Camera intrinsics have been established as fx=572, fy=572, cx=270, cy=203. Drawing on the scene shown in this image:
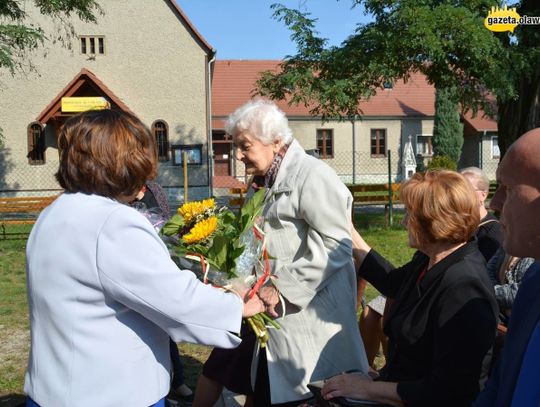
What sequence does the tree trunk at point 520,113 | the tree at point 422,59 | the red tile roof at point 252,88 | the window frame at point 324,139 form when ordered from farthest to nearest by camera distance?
the window frame at point 324,139
the red tile roof at point 252,88
the tree trunk at point 520,113
the tree at point 422,59

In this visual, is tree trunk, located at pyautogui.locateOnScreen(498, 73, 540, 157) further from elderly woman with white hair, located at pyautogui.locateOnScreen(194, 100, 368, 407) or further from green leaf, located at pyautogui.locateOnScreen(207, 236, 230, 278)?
green leaf, located at pyautogui.locateOnScreen(207, 236, 230, 278)

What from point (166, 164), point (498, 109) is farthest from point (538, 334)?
point (166, 164)

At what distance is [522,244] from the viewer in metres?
1.52

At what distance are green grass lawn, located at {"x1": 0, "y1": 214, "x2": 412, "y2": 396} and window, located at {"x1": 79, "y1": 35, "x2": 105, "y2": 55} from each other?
13475 millimetres

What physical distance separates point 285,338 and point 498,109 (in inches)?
467

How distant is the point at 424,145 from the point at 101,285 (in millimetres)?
35267

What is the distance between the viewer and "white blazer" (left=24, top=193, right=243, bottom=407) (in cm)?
171

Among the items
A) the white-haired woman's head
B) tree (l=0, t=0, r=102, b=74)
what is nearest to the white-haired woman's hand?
the white-haired woman's head

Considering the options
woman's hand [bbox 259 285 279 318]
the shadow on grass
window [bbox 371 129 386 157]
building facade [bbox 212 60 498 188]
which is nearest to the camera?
woman's hand [bbox 259 285 279 318]

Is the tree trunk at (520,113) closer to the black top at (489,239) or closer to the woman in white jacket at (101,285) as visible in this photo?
the black top at (489,239)

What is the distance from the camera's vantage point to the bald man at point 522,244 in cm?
145

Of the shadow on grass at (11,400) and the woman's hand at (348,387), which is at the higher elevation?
the woman's hand at (348,387)

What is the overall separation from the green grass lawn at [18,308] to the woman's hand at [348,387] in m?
2.41

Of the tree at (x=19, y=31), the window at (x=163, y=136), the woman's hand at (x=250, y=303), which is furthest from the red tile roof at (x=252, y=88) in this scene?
the woman's hand at (x=250, y=303)
